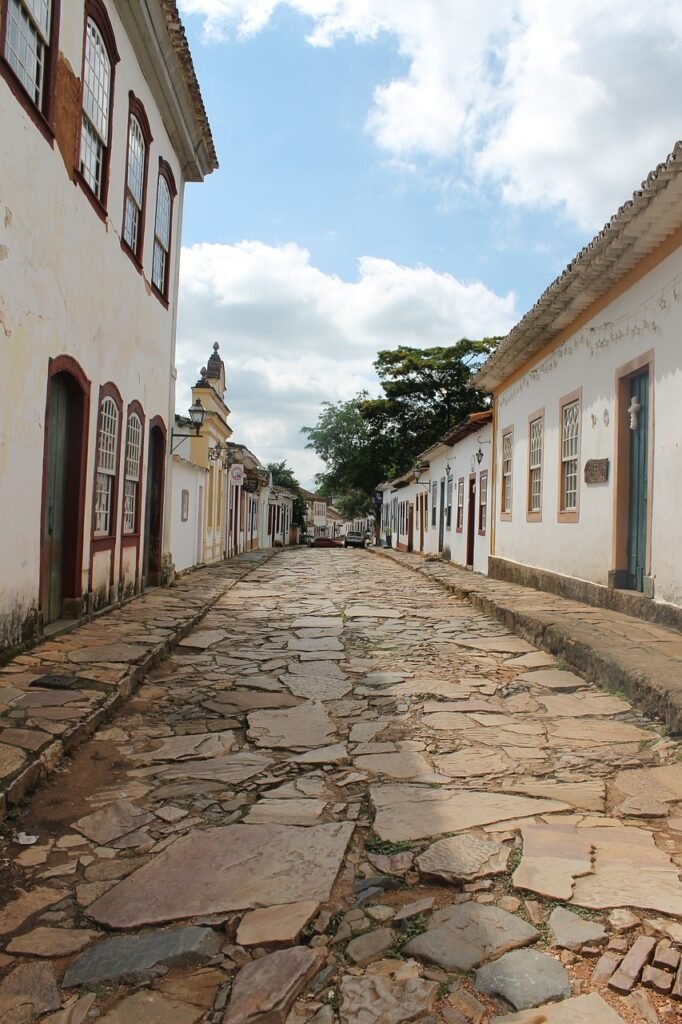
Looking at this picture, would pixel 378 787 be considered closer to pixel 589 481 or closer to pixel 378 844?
pixel 378 844

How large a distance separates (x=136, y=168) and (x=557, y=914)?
9.49 meters

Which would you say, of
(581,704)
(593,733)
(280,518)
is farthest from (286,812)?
(280,518)

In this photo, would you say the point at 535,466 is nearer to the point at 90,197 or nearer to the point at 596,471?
the point at 596,471

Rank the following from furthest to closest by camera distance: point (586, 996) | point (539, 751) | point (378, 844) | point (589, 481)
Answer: point (589, 481) < point (539, 751) < point (378, 844) < point (586, 996)

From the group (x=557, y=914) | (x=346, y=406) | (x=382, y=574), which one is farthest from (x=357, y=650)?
(x=346, y=406)

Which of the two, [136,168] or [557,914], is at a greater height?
[136,168]

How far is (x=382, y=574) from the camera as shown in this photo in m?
17.7

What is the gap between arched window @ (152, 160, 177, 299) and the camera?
1077 cm

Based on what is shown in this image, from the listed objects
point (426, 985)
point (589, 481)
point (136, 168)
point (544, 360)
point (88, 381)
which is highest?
point (136, 168)

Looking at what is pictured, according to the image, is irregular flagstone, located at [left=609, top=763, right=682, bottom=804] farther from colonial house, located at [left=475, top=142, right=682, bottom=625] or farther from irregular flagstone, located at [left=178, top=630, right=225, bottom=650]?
irregular flagstone, located at [left=178, top=630, right=225, bottom=650]

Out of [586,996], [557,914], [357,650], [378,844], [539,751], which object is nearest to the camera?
[586,996]

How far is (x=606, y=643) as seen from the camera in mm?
6117

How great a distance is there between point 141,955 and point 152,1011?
0.90 feet

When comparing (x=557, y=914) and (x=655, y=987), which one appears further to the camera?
(x=557, y=914)
